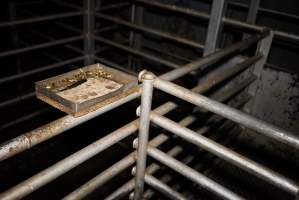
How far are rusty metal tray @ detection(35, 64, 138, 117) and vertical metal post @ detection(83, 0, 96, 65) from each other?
2.07 m

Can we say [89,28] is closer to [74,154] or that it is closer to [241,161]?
[74,154]

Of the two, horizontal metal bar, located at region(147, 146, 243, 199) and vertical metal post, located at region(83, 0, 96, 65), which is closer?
horizontal metal bar, located at region(147, 146, 243, 199)

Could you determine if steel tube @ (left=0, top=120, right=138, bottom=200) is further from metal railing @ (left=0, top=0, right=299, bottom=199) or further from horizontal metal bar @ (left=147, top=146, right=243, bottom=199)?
horizontal metal bar @ (left=147, top=146, right=243, bottom=199)

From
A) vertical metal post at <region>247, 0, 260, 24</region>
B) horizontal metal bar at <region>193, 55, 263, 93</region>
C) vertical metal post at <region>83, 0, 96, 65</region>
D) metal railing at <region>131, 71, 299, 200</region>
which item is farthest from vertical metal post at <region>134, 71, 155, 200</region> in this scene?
vertical metal post at <region>247, 0, 260, 24</region>

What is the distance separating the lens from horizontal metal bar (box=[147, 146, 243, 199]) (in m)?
1.46

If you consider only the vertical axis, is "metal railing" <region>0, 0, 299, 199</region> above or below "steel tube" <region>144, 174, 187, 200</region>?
above

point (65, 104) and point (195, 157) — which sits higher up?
point (65, 104)

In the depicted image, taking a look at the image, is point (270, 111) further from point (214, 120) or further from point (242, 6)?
point (242, 6)

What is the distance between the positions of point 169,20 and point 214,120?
3085 millimetres

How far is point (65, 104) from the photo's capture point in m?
1.30

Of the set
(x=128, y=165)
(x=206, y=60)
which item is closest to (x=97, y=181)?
(x=128, y=165)

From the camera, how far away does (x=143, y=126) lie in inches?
64.0

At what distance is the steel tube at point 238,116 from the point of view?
1213mm

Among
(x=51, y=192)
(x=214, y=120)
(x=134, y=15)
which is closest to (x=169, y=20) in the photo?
(x=134, y=15)
